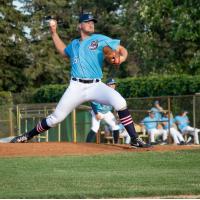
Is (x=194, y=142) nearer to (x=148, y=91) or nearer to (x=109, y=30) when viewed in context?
(x=148, y=91)

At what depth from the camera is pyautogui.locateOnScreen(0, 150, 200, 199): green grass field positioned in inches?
345

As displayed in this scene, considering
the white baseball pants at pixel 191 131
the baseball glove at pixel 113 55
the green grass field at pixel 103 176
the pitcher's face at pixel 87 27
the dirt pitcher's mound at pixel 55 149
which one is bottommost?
the green grass field at pixel 103 176

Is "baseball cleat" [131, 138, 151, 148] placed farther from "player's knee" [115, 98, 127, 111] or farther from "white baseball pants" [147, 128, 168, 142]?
"white baseball pants" [147, 128, 168, 142]

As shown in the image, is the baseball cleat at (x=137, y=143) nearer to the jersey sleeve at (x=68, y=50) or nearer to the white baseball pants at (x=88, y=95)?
the white baseball pants at (x=88, y=95)

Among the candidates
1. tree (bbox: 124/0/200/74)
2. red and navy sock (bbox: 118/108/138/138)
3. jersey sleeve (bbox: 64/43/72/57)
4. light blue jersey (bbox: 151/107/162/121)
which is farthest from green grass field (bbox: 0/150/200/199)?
tree (bbox: 124/0/200/74)

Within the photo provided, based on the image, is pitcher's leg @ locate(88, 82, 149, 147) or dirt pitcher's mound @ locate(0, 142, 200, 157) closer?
pitcher's leg @ locate(88, 82, 149, 147)

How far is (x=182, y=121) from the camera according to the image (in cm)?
2309

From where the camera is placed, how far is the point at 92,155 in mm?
13664

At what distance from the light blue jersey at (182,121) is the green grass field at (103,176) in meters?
9.21

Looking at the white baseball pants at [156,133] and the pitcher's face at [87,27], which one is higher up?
the pitcher's face at [87,27]

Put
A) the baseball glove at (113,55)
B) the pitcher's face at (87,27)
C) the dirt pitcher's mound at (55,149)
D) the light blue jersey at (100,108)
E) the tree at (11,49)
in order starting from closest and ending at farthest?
the baseball glove at (113,55) → the pitcher's face at (87,27) → the dirt pitcher's mound at (55,149) → the light blue jersey at (100,108) → the tree at (11,49)

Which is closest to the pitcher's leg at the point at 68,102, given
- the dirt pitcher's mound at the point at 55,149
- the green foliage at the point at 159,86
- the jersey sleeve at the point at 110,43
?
the jersey sleeve at the point at 110,43

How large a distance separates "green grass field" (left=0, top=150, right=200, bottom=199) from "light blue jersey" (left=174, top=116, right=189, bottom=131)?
9.21 meters

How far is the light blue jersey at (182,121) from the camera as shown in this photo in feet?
75.3
